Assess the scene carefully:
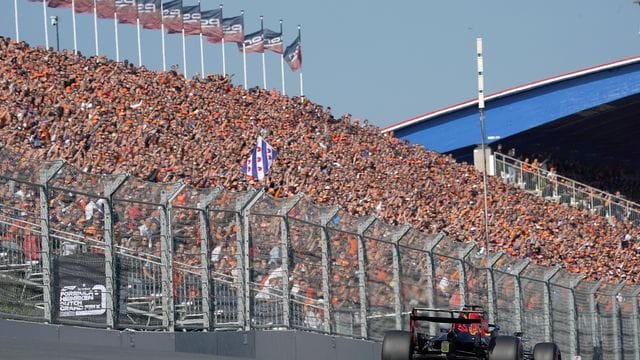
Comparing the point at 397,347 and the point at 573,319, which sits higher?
the point at 397,347

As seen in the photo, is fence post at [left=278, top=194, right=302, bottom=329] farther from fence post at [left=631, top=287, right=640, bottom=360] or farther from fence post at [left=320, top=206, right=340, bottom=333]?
fence post at [left=631, top=287, right=640, bottom=360]

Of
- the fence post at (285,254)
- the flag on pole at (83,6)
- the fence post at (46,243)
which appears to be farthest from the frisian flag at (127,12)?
the fence post at (46,243)

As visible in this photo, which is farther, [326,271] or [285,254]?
[326,271]

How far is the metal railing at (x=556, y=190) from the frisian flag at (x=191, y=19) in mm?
12634

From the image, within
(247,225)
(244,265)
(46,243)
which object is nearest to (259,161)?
(247,225)

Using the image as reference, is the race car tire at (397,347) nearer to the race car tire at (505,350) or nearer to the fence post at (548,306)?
the race car tire at (505,350)

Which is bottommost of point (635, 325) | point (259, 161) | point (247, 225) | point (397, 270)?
point (635, 325)

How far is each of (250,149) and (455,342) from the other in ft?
61.3

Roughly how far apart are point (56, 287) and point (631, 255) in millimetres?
35995

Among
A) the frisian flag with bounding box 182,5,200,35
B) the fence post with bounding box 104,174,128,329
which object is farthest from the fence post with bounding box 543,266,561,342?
the frisian flag with bounding box 182,5,200,35

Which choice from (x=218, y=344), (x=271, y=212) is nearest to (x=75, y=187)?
(x=218, y=344)

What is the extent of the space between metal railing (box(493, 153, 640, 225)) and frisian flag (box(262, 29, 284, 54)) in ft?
30.8

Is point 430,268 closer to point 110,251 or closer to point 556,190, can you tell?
point 110,251

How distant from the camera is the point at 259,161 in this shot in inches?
1393
